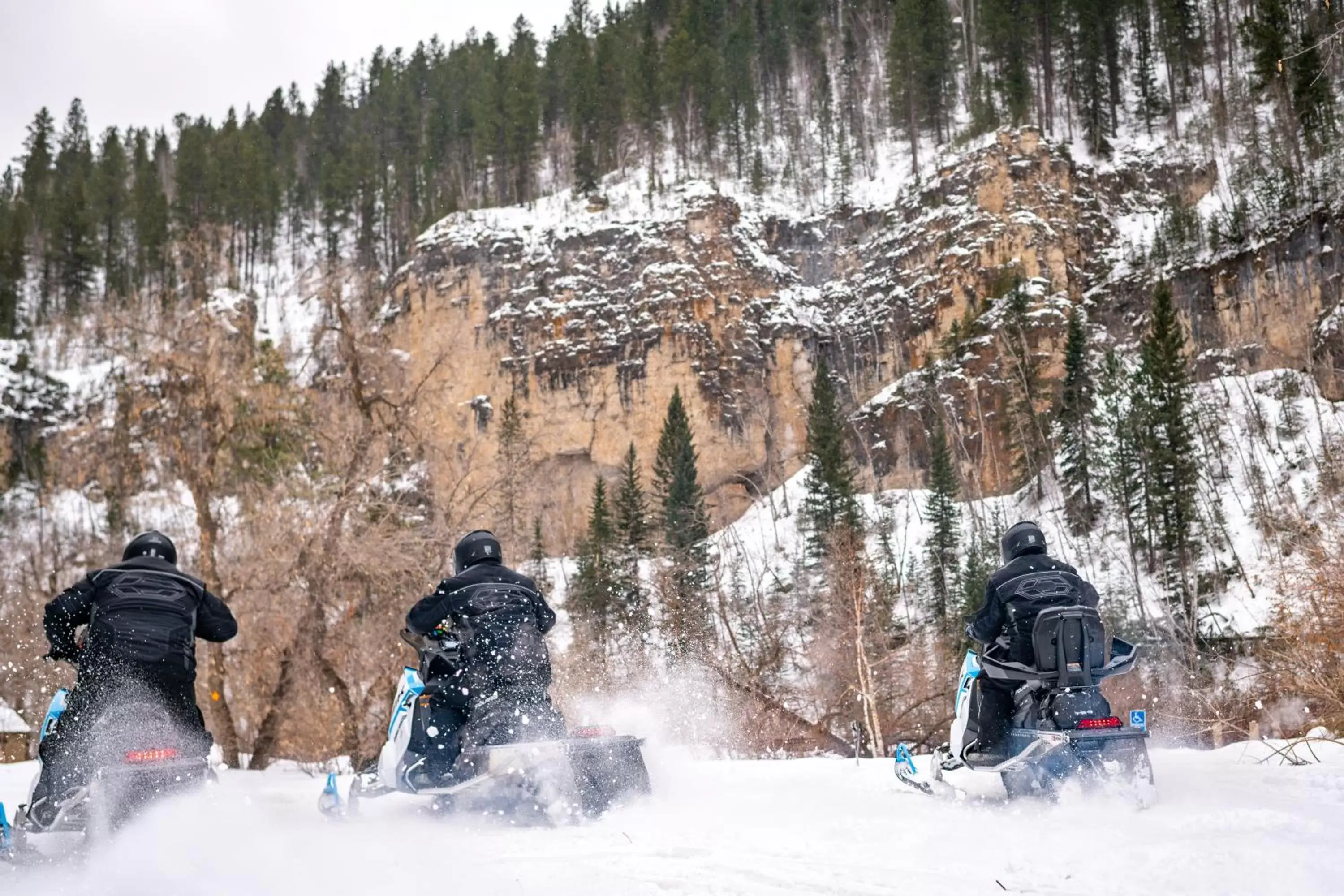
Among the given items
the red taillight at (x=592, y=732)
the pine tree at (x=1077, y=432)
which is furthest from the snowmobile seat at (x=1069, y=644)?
the pine tree at (x=1077, y=432)

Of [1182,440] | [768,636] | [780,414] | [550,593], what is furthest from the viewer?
[780,414]

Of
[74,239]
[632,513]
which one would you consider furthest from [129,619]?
[74,239]

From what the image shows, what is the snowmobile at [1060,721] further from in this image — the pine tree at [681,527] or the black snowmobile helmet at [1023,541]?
the pine tree at [681,527]

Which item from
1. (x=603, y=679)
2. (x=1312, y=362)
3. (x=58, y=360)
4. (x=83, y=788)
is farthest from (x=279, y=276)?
(x=83, y=788)

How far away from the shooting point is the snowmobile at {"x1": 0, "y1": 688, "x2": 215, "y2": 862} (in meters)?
A: 4.64

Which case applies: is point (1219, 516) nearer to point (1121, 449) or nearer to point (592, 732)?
point (1121, 449)

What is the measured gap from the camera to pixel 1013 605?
222 inches

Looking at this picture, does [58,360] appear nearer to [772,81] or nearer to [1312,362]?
[772,81]

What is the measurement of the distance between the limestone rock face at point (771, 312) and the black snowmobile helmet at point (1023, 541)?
49610 millimetres

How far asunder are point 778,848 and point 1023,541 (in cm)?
270

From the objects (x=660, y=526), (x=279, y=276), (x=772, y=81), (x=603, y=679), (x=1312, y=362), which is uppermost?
(x=772, y=81)

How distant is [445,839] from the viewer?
4715 millimetres

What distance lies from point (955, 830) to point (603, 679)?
914 inches

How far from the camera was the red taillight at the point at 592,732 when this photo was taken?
5590mm
